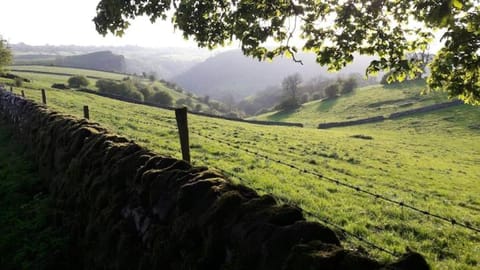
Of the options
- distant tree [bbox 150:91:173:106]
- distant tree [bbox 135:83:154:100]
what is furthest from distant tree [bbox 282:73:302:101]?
distant tree [bbox 135:83:154:100]

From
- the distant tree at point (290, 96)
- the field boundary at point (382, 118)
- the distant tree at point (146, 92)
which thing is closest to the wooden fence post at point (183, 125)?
the field boundary at point (382, 118)

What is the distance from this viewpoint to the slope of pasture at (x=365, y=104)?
6262 centimetres

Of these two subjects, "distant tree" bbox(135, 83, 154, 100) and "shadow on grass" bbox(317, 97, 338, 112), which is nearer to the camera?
"shadow on grass" bbox(317, 97, 338, 112)

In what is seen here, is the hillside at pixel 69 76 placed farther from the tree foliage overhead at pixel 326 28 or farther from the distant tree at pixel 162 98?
the tree foliage overhead at pixel 326 28

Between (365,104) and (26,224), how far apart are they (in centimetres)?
6847

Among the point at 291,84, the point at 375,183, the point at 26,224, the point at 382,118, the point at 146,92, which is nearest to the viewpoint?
the point at 26,224

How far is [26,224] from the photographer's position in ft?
24.3

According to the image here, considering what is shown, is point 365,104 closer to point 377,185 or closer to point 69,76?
point 377,185

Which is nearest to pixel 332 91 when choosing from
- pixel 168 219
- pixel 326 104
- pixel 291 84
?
pixel 326 104

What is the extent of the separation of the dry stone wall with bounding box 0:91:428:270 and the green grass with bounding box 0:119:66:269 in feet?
0.94

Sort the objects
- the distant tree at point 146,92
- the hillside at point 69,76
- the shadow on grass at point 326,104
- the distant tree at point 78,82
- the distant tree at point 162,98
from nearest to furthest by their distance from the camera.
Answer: the shadow on grass at point 326,104 → the distant tree at point 78,82 → the distant tree at point 146,92 → the hillside at point 69,76 → the distant tree at point 162,98

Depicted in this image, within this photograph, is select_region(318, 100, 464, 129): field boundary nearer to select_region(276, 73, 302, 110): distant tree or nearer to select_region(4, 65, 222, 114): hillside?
select_region(276, 73, 302, 110): distant tree

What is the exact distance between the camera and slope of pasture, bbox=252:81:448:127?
62625mm

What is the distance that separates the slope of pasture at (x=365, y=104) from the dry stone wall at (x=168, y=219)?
54.6 meters
